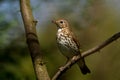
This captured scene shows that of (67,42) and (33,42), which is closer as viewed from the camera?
(33,42)

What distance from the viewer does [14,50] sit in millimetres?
3074

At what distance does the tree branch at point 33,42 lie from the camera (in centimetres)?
234

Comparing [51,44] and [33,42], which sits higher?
[33,42]

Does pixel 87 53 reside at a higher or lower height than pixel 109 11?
higher

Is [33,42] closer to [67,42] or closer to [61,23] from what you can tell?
[67,42]

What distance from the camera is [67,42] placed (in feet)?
11.9

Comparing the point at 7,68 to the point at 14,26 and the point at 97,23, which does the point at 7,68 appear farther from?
the point at 97,23

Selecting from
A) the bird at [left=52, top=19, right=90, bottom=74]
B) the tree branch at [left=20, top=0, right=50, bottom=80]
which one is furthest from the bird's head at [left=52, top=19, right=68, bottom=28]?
the tree branch at [left=20, top=0, right=50, bottom=80]

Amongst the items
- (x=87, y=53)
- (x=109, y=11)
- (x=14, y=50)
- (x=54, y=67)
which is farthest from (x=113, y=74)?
(x=109, y=11)

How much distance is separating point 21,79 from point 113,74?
2.29ft

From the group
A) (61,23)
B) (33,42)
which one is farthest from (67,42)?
(33,42)

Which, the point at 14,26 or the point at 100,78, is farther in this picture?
the point at 100,78

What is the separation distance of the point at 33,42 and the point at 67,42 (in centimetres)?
120

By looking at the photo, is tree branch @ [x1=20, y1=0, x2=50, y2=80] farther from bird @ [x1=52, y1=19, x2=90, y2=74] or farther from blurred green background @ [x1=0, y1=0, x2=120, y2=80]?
bird @ [x1=52, y1=19, x2=90, y2=74]
